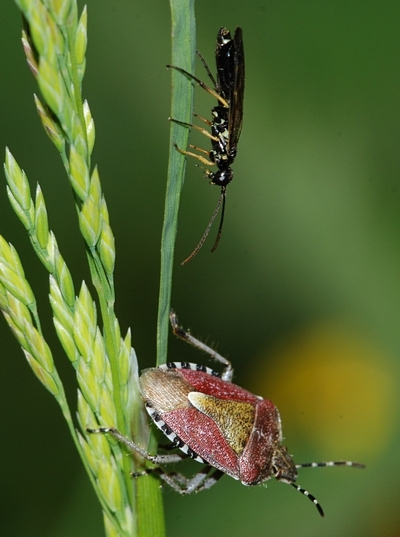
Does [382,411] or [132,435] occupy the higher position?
[132,435]

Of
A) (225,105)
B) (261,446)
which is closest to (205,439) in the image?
(261,446)

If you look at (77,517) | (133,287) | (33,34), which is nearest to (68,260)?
(133,287)

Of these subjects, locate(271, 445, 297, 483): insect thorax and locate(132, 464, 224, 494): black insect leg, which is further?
locate(271, 445, 297, 483): insect thorax

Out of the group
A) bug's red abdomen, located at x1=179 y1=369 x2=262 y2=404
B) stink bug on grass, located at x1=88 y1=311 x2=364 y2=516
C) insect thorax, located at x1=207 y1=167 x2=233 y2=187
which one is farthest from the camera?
insect thorax, located at x1=207 y1=167 x2=233 y2=187

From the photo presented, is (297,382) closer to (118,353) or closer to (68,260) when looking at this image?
(68,260)

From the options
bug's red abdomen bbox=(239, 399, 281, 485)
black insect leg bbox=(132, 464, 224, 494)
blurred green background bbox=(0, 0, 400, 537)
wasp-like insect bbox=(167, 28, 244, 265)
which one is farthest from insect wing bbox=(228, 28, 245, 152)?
black insect leg bbox=(132, 464, 224, 494)

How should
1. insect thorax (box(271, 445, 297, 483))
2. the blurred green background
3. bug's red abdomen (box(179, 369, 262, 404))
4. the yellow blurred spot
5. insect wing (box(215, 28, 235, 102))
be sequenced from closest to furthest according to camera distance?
bug's red abdomen (box(179, 369, 262, 404)) < insect thorax (box(271, 445, 297, 483)) < insect wing (box(215, 28, 235, 102)) < the yellow blurred spot < the blurred green background

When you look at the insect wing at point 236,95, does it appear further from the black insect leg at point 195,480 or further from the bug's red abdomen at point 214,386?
the black insect leg at point 195,480

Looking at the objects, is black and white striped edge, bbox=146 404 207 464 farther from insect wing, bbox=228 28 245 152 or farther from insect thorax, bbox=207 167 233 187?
insect wing, bbox=228 28 245 152
